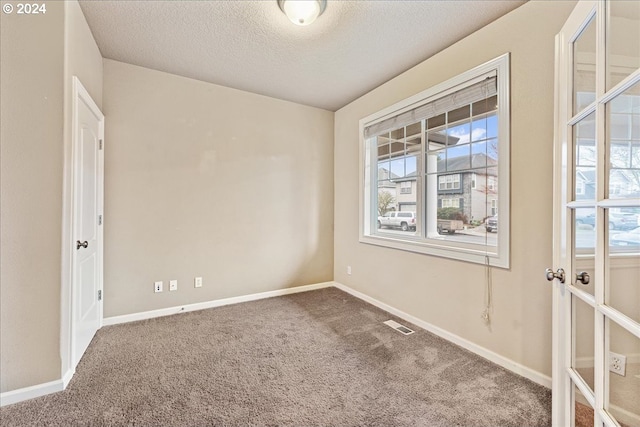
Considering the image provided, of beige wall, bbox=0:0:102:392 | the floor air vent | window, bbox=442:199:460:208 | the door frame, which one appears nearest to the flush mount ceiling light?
beige wall, bbox=0:0:102:392

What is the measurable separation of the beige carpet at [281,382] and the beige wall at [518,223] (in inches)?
10.4

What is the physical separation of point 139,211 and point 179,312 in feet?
3.85

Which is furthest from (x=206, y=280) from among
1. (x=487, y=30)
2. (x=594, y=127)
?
(x=487, y=30)

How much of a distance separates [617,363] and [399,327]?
1.78 meters

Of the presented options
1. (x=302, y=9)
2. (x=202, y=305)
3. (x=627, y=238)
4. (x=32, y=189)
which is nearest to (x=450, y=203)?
(x=627, y=238)

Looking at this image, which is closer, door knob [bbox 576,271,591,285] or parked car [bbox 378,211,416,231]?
door knob [bbox 576,271,591,285]

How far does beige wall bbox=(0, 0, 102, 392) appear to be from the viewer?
165 centimetres

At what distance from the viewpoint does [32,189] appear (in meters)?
1.70

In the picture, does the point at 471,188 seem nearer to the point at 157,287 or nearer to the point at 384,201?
the point at 384,201

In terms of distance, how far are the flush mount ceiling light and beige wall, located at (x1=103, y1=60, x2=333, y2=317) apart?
5.40ft

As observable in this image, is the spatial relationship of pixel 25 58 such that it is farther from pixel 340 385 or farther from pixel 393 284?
pixel 393 284

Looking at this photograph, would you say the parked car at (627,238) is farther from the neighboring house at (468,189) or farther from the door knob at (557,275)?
the neighboring house at (468,189)

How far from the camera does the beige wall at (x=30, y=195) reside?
165 centimetres

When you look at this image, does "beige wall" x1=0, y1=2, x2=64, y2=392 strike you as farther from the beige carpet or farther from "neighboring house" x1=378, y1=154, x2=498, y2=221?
"neighboring house" x1=378, y1=154, x2=498, y2=221
